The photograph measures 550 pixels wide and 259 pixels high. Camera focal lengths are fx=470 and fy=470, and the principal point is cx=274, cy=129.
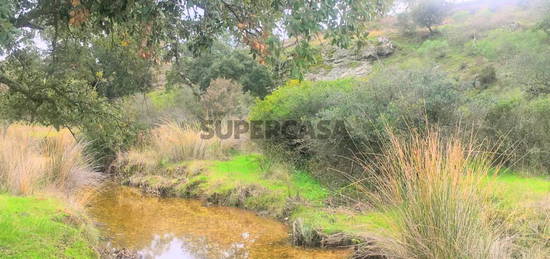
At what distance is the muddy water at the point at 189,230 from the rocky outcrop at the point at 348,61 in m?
18.5

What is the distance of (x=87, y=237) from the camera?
5.93 m

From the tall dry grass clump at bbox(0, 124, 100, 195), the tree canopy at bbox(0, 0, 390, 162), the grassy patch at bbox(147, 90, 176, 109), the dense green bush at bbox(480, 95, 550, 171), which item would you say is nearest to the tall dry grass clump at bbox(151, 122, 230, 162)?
the tall dry grass clump at bbox(0, 124, 100, 195)

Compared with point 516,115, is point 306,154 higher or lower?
lower

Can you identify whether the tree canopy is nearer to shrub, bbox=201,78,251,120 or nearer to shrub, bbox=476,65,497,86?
shrub, bbox=201,78,251,120

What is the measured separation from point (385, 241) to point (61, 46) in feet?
13.9

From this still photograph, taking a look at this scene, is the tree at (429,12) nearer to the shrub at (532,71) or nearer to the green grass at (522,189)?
the shrub at (532,71)

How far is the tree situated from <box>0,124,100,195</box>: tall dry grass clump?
1043 inches

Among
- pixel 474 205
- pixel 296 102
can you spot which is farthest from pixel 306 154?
pixel 474 205

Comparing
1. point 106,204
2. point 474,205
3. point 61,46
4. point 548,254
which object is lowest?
point 106,204

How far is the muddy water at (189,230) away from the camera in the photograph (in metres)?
6.43

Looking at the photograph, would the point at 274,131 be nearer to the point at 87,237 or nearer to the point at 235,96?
the point at 87,237

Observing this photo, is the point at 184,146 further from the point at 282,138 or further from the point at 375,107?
the point at 375,107

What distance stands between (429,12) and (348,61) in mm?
7421

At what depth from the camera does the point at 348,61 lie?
93.9 ft
